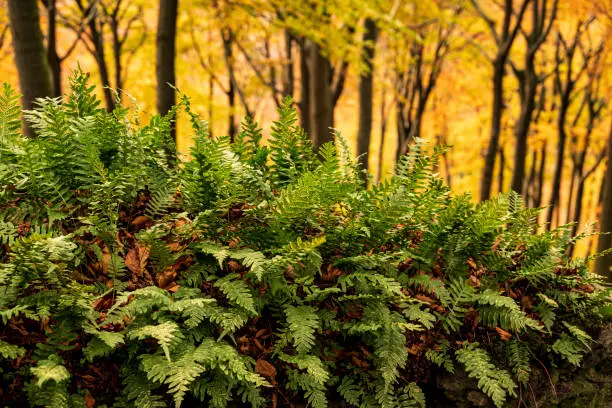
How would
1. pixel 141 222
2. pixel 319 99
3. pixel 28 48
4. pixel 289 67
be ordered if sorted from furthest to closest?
1. pixel 289 67
2. pixel 319 99
3. pixel 28 48
4. pixel 141 222

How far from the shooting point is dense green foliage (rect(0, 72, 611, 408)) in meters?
2.05

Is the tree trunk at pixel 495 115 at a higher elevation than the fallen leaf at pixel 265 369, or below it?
higher

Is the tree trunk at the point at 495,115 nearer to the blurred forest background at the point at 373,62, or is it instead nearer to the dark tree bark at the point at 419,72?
the blurred forest background at the point at 373,62

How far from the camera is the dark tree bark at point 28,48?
5176 millimetres

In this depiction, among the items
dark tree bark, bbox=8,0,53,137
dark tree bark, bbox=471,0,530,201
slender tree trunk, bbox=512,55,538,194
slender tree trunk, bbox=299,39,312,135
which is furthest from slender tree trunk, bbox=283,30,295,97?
dark tree bark, bbox=8,0,53,137

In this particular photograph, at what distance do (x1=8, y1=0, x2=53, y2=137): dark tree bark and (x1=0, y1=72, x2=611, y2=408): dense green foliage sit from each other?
2.97 metres

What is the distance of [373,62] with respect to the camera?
11070 mm

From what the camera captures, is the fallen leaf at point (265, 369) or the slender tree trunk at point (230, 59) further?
the slender tree trunk at point (230, 59)

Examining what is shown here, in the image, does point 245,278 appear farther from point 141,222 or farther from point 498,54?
point 498,54

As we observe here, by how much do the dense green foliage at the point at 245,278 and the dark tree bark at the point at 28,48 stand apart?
2967 mm

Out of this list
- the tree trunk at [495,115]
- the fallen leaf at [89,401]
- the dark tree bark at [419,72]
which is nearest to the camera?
the fallen leaf at [89,401]

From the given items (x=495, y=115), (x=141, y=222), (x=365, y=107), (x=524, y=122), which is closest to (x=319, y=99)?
(x=365, y=107)

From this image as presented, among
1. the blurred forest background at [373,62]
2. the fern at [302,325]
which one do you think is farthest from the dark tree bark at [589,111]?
the fern at [302,325]

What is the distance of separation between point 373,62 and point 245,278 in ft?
31.3
